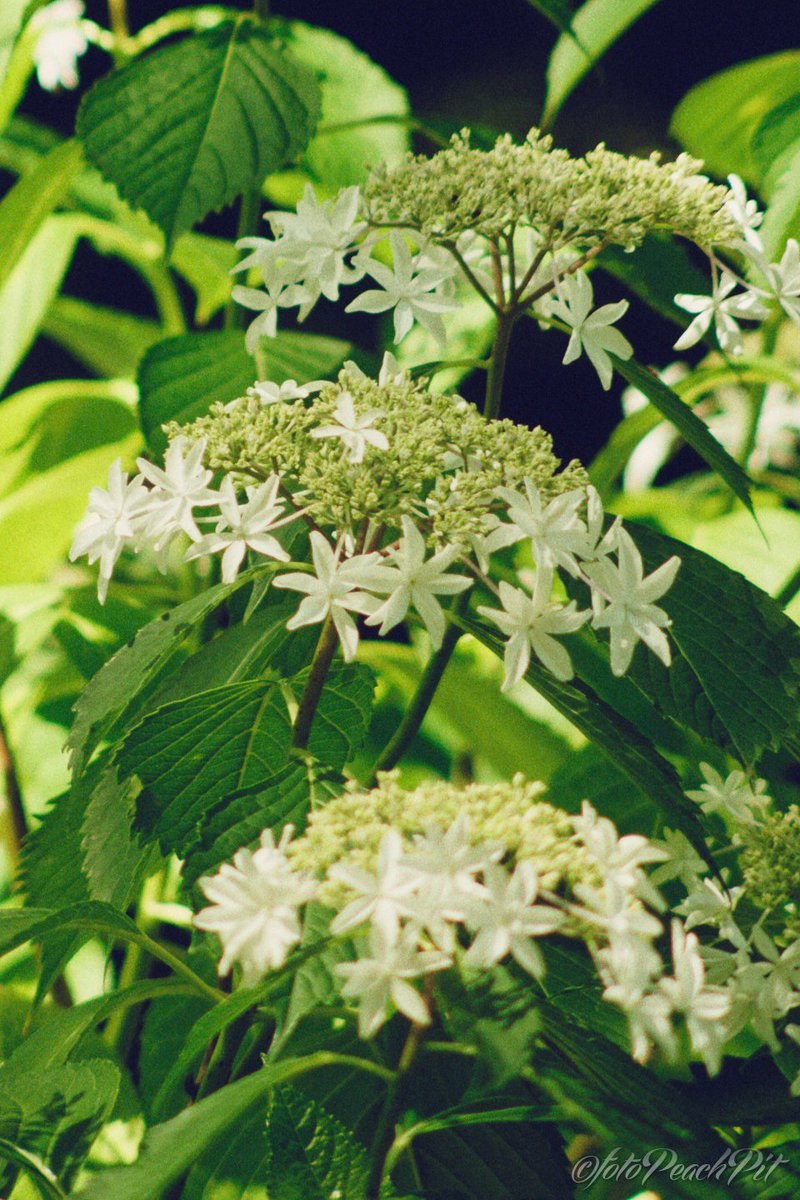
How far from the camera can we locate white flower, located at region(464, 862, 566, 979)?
14.6 inches

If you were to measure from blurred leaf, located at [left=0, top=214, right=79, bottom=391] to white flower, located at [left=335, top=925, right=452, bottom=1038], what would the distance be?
0.90 m

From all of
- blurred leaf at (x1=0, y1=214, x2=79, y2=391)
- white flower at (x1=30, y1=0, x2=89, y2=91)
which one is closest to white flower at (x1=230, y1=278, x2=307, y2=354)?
blurred leaf at (x1=0, y1=214, x2=79, y2=391)

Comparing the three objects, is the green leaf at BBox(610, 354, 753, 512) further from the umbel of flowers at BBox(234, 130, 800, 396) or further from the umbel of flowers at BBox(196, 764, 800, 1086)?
the umbel of flowers at BBox(196, 764, 800, 1086)

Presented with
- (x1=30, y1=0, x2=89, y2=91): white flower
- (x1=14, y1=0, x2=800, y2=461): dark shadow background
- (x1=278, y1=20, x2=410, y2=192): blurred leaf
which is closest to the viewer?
(x1=278, y1=20, x2=410, y2=192): blurred leaf

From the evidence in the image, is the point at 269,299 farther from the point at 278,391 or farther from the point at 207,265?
the point at 207,265

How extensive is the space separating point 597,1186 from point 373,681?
0.30 meters

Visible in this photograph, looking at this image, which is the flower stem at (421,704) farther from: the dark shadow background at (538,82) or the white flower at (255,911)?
the dark shadow background at (538,82)

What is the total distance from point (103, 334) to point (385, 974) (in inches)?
48.5

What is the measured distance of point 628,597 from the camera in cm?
49

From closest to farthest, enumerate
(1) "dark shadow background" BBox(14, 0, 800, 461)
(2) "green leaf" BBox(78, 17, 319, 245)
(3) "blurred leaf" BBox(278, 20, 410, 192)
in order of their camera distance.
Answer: (2) "green leaf" BBox(78, 17, 319, 245) → (3) "blurred leaf" BBox(278, 20, 410, 192) → (1) "dark shadow background" BBox(14, 0, 800, 461)

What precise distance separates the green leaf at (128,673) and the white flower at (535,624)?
0.14m

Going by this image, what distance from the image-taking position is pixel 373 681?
0.60m

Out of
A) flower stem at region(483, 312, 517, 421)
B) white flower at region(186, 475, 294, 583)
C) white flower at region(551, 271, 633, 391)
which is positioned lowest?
white flower at region(186, 475, 294, 583)

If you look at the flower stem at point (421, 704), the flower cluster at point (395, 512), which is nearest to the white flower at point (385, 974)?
the flower cluster at point (395, 512)
